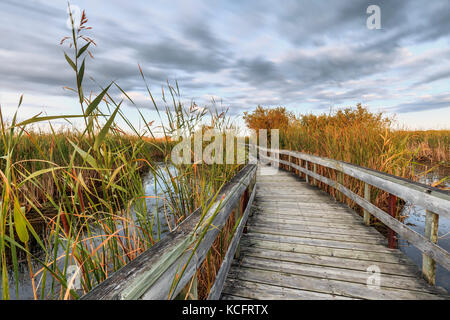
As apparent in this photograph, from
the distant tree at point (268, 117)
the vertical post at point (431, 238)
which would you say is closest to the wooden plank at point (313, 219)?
the vertical post at point (431, 238)

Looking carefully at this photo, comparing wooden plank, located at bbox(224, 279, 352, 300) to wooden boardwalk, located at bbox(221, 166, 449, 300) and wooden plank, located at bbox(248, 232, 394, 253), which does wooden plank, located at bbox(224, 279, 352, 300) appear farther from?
wooden plank, located at bbox(248, 232, 394, 253)

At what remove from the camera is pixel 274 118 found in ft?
59.0

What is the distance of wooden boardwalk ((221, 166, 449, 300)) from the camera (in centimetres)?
204

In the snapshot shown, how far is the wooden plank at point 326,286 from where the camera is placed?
1.96m

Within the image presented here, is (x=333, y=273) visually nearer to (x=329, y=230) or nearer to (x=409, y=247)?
(x=329, y=230)

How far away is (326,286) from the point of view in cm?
211

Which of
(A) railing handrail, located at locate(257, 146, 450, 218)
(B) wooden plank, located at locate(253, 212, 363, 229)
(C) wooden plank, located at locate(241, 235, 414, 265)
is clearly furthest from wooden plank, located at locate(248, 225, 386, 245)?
(A) railing handrail, located at locate(257, 146, 450, 218)

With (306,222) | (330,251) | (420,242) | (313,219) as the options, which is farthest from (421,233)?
(330,251)

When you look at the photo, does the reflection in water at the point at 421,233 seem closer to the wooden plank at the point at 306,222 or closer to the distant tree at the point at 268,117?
the wooden plank at the point at 306,222

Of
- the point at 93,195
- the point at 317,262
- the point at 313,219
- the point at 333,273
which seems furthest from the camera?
the point at 313,219

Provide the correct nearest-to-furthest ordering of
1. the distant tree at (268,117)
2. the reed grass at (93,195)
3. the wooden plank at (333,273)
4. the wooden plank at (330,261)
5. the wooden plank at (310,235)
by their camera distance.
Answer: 1. the reed grass at (93,195)
2. the wooden plank at (333,273)
3. the wooden plank at (330,261)
4. the wooden plank at (310,235)
5. the distant tree at (268,117)

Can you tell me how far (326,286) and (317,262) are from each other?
16.2 inches

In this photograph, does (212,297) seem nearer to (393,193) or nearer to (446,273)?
(393,193)
